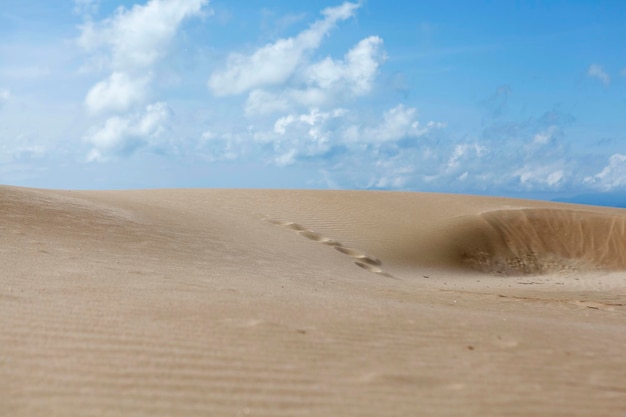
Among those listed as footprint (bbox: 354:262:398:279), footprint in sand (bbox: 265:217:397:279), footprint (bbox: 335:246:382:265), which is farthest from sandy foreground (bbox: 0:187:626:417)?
footprint (bbox: 335:246:382:265)

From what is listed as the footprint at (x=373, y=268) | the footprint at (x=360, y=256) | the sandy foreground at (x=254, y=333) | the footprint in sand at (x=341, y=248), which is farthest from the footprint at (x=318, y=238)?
the sandy foreground at (x=254, y=333)

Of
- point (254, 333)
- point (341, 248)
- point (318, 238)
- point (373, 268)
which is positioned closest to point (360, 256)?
point (341, 248)

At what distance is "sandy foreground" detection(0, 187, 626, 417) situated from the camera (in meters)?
3.79

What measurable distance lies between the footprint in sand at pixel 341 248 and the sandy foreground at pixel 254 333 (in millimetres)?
978

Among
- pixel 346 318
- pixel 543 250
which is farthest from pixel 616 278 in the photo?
pixel 346 318

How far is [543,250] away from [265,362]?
54.9 ft

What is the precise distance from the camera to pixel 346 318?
230 inches

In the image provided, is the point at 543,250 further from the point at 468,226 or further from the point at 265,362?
the point at 265,362

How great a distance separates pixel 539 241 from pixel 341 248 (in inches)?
292

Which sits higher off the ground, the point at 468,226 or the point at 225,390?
the point at 468,226

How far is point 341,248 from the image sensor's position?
52.0 feet

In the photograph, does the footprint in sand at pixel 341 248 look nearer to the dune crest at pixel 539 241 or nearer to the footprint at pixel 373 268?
the footprint at pixel 373 268

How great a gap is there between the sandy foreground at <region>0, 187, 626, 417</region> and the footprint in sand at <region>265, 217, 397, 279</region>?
978 mm

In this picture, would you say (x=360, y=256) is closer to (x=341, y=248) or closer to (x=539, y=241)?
(x=341, y=248)
